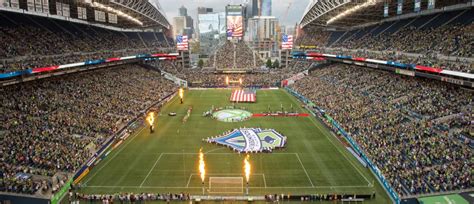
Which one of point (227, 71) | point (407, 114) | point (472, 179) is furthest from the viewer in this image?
point (227, 71)

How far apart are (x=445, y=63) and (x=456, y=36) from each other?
257 inches

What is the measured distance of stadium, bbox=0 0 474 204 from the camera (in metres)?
24.0

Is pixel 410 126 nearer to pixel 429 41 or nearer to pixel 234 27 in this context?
pixel 429 41

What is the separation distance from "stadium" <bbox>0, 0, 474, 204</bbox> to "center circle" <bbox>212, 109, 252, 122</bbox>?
31 centimetres

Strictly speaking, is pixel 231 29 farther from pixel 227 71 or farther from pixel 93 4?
pixel 93 4

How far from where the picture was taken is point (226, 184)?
25172mm

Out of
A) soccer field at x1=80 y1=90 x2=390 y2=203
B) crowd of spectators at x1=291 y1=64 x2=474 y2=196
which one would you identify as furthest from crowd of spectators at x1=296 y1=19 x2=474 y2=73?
soccer field at x1=80 y1=90 x2=390 y2=203

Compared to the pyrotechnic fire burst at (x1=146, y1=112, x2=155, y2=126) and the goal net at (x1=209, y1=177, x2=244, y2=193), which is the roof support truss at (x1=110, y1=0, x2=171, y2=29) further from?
the goal net at (x1=209, y1=177, x2=244, y2=193)

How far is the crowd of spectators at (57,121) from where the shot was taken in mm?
24781

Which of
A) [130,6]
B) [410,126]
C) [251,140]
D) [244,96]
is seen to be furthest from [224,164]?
[130,6]

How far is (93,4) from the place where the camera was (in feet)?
147

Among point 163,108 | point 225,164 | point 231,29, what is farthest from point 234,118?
point 231,29

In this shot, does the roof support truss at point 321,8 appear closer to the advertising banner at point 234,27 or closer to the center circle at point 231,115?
the center circle at point 231,115

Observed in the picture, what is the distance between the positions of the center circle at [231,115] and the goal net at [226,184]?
1863 centimetres
